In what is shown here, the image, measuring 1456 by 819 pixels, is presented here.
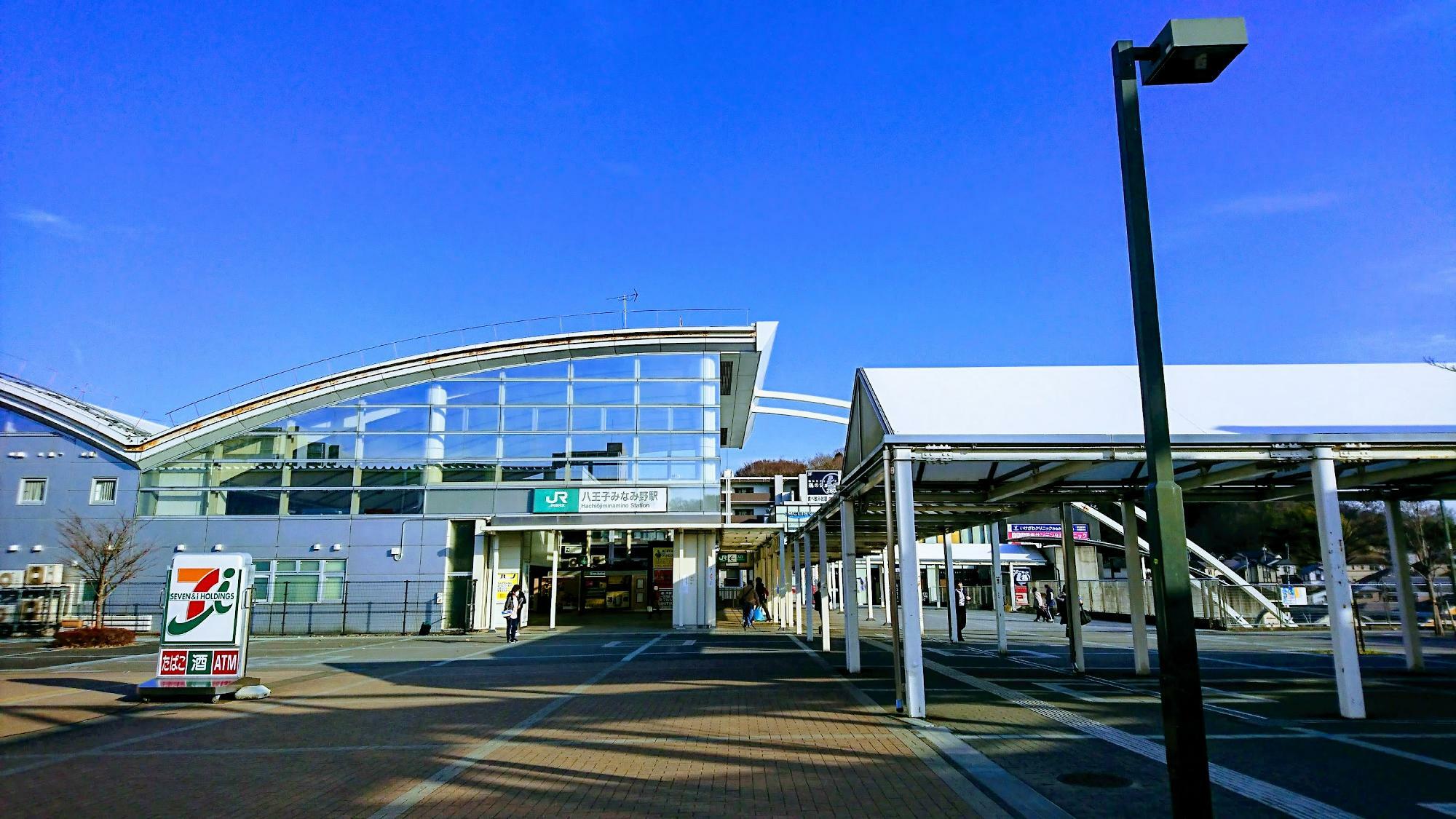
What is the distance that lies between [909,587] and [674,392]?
862 inches

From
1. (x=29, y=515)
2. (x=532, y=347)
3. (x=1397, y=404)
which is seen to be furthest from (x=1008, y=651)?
(x=29, y=515)

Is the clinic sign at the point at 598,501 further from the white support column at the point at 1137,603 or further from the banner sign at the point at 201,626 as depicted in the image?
the white support column at the point at 1137,603

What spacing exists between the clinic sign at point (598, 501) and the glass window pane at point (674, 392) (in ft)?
10.7

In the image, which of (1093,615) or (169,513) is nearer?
(169,513)

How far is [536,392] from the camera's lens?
105 ft

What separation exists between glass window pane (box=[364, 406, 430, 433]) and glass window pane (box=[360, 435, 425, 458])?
0.24 m

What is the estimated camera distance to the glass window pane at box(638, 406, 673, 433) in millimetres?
31484

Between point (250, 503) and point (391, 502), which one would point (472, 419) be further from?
point (250, 503)

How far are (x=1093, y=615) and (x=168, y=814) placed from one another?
37.9 meters

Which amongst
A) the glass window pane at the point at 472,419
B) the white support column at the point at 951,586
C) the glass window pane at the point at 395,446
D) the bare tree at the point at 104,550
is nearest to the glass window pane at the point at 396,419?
the glass window pane at the point at 395,446

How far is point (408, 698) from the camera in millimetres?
13672

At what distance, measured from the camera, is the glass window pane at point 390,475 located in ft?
103

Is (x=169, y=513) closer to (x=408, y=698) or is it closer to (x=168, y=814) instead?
(x=408, y=698)

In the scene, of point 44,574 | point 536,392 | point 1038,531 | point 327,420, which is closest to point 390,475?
point 327,420
